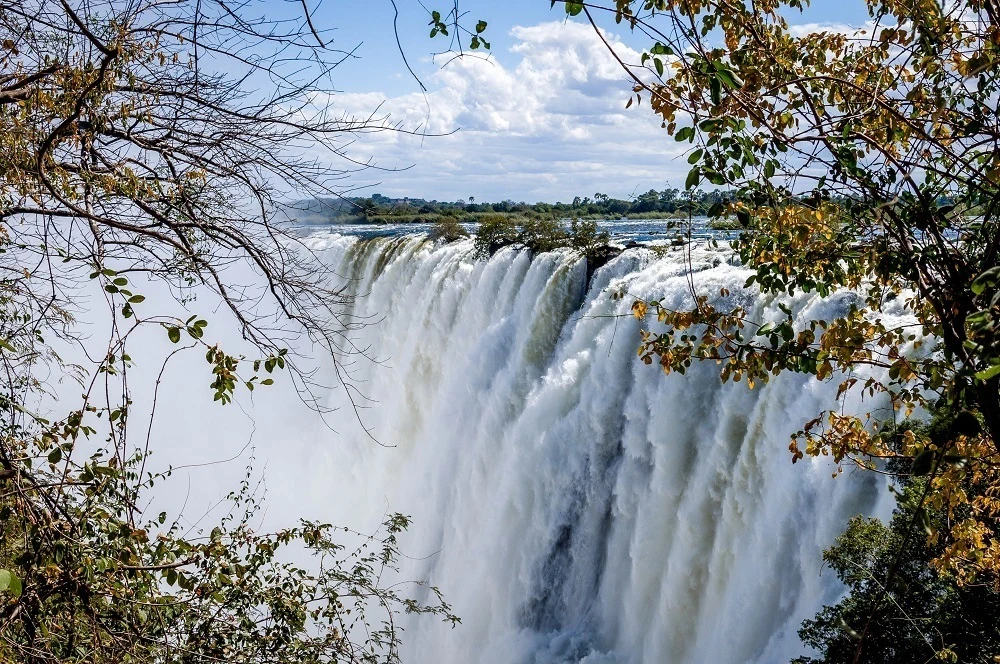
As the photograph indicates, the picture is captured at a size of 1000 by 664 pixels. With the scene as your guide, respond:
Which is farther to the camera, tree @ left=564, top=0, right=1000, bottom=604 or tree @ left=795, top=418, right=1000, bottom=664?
tree @ left=795, top=418, right=1000, bottom=664

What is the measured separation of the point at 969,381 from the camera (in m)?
2.54

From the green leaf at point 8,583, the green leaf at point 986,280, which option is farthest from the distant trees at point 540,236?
the green leaf at point 8,583

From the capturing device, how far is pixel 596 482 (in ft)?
39.9

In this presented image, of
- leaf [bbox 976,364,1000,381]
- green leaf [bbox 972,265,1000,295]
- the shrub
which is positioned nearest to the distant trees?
the shrub

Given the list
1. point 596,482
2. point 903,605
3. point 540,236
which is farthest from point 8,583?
point 540,236

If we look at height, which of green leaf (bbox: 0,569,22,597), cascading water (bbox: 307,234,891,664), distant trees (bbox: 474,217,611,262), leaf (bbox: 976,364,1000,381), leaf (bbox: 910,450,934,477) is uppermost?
distant trees (bbox: 474,217,611,262)

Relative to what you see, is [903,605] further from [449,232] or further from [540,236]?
[449,232]

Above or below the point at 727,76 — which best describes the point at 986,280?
below

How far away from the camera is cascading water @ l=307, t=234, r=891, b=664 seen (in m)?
8.93

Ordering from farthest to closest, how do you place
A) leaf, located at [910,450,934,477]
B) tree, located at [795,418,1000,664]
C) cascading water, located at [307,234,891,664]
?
cascading water, located at [307,234,891,664]
tree, located at [795,418,1000,664]
leaf, located at [910,450,934,477]

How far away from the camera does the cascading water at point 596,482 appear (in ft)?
29.3

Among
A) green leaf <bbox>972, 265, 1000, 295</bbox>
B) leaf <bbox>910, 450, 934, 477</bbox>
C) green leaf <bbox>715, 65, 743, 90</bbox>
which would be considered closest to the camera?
green leaf <bbox>972, 265, 1000, 295</bbox>

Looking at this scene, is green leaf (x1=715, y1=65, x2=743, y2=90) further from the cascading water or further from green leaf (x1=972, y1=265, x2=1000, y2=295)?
the cascading water

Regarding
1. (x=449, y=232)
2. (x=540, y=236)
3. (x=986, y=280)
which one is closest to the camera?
(x=986, y=280)
